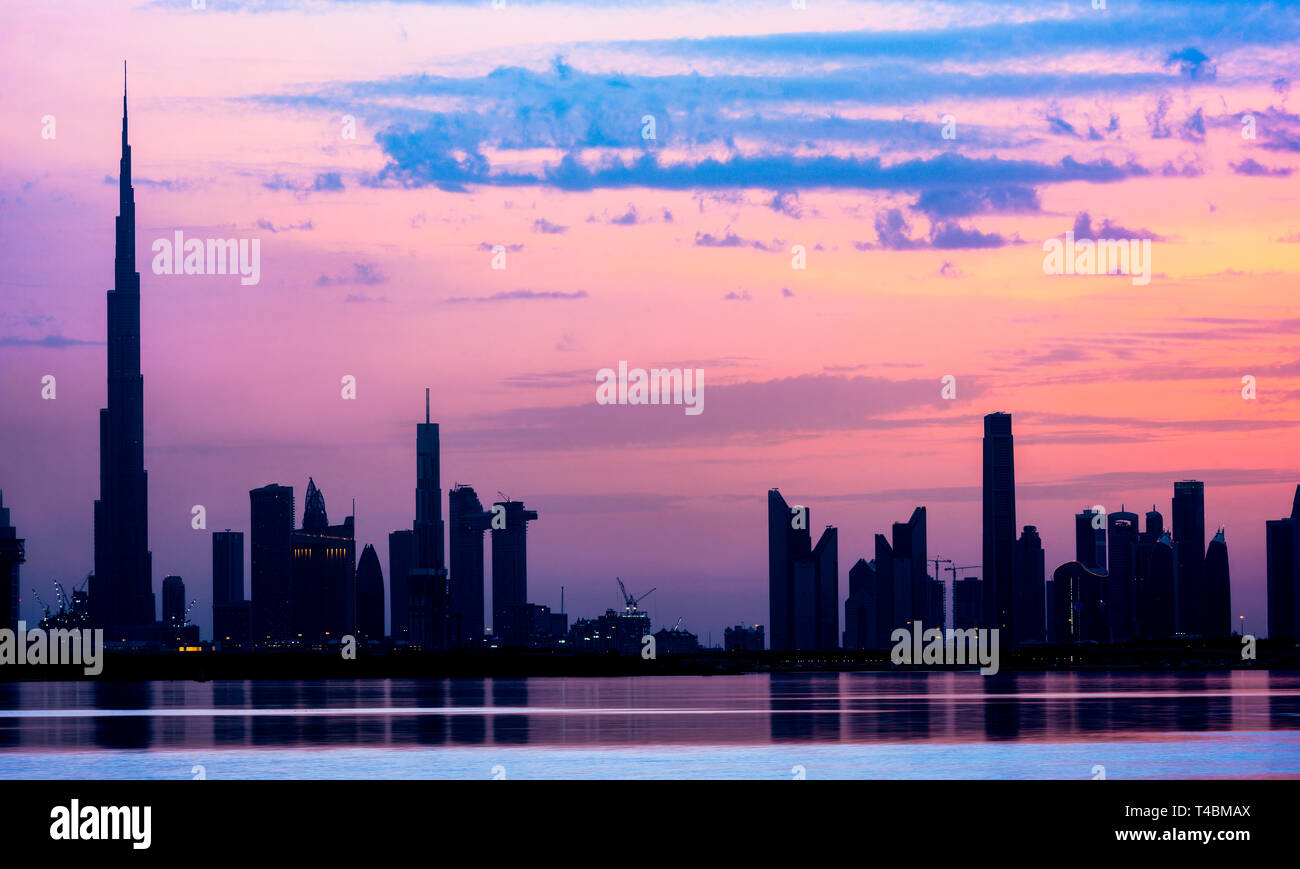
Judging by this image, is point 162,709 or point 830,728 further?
point 162,709

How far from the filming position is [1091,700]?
15412cm
